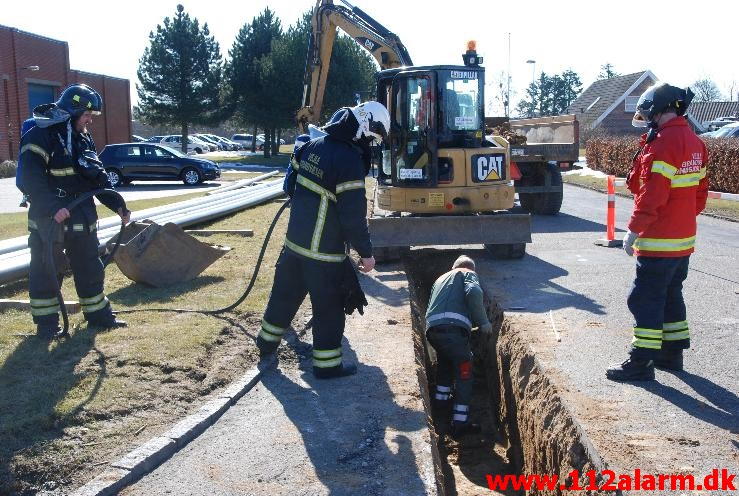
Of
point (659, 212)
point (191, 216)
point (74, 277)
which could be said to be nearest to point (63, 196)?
point (74, 277)

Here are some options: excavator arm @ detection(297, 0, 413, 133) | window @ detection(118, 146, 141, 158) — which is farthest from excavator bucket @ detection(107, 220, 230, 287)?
window @ detection(118, 146, 141, 158)

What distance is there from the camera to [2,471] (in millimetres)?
3945

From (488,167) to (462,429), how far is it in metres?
5.08

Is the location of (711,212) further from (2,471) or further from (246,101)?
(246,101)

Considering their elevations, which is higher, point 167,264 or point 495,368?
point 167,264

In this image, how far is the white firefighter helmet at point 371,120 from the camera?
5.74m

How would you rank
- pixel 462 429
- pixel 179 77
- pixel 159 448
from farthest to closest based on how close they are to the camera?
pixel 179 77 < pixel 462 429 < pixel 159 448

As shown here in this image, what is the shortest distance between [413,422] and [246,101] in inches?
1780

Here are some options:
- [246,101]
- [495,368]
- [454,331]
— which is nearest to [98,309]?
[454,331]

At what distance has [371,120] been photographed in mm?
5797

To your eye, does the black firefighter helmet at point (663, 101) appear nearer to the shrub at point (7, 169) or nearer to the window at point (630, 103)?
the shrub at point (7, 169)

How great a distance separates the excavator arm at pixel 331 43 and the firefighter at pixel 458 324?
7.07 metres

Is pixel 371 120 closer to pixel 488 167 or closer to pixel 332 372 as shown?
pixel 332 372

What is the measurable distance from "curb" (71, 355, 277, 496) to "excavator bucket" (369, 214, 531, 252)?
536 cm
